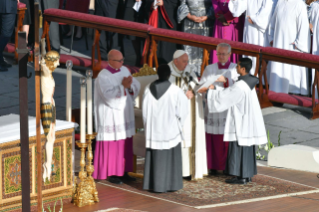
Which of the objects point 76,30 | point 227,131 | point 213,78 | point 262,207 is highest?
point 76,30

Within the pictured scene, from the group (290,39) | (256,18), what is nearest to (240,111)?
(290,39)

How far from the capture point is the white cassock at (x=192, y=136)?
7.53 meters

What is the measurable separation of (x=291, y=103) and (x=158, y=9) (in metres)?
2.95

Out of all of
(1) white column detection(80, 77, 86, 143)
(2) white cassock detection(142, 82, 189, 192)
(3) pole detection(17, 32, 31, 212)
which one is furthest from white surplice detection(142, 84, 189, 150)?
(3) pole detection(17, 32, 31, 212)

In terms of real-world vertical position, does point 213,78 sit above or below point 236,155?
above

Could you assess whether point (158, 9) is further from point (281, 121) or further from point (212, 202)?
point (212, 202)

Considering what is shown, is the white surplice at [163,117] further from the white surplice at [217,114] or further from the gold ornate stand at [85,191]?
the gold ornate stand at [85,191]

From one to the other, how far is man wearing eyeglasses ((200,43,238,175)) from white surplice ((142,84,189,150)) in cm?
79

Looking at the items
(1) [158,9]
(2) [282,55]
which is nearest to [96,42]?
(1) [158,9]

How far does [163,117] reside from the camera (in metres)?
6.98

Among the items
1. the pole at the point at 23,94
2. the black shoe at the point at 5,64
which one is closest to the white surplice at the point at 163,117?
the pole at the point at 23,94

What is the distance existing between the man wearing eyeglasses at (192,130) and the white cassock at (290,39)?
3.46 meters

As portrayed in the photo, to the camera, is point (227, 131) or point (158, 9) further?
point (158, 9)

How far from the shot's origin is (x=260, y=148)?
8625 millimetres
